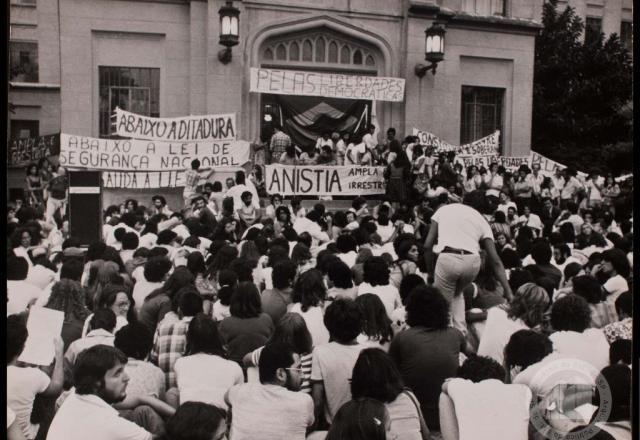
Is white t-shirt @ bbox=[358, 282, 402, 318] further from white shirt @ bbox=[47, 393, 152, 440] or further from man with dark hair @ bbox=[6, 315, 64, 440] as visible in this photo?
white shirt @ bbox=[47, 393, 152, 440]

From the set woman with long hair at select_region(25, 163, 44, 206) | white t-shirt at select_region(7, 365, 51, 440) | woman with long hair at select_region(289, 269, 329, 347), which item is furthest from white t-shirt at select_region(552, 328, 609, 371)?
woman with long hair at select_region(25, 163, 44, 206)

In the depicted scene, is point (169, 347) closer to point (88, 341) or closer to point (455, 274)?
point (88, 341)

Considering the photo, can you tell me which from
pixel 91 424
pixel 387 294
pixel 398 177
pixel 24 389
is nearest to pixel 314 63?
pixel 398 177

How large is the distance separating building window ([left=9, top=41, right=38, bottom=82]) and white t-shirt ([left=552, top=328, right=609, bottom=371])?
83.6 feet

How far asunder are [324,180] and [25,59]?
15.3 metres

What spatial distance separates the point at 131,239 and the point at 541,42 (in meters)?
22.3

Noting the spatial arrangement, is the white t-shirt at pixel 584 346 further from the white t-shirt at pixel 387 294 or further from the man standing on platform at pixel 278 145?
the man standing on platform at pixel 278 145

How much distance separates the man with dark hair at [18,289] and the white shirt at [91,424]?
2.69 meters

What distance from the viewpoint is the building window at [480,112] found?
22.3 m

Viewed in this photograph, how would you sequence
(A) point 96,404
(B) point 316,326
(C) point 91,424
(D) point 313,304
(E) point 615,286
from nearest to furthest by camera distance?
(C) point 91,424 < (A) point 96,404 < (B) point 316,326 < (D) point 313,304 < (E) point 615,286

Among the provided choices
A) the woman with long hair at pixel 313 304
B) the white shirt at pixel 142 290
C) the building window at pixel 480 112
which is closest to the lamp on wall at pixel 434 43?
the building window at pixel 480 112

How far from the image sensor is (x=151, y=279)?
770 cm

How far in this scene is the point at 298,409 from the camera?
4734mm

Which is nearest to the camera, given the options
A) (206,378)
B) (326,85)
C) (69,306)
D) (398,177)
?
(206,378)
